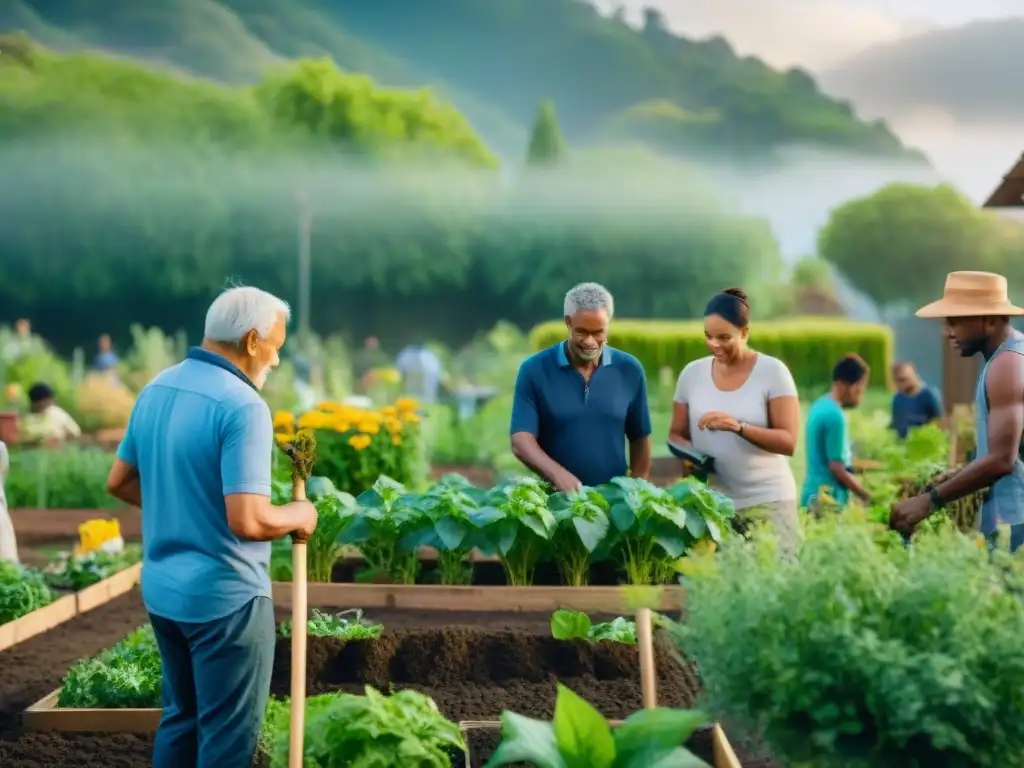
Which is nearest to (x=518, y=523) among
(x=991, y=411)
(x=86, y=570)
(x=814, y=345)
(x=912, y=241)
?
(x=991, y=411)

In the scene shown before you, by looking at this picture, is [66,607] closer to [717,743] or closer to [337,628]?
[337,628]

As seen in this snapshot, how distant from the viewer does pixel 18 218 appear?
2698 centimetres

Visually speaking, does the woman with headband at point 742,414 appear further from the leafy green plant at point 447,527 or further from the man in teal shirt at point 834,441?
the man in teal shirt at point 834,441

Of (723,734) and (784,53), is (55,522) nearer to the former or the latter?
(723,734)

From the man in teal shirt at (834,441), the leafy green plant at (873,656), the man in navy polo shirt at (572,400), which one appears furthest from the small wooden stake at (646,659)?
the man in teal shirt at (834,441)

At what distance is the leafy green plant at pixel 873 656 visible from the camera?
6.91 ft

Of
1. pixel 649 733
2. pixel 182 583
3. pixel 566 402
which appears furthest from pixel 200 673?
pixel 566 402

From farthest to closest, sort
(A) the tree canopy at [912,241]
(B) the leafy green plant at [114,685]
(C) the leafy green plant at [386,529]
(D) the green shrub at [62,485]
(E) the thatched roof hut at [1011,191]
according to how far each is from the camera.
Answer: (A) the tree canopy at [912,241], (D) the green shrub at [62,485], (E) the thatched roof hut at [1011,191], (C) the leafy green plant at [386,529], (B) the leafy green plant at [114,685]

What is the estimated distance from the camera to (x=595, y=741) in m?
2.58

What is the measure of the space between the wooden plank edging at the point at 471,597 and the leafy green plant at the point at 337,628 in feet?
1.56

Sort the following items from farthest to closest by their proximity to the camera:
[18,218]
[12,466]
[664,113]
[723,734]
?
[664,113], [18,218], [12,466], [723,734]

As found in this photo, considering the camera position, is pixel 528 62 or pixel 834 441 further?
pixel 528 62

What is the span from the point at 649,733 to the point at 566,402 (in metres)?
2.45

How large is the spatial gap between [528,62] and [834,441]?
24.2m
